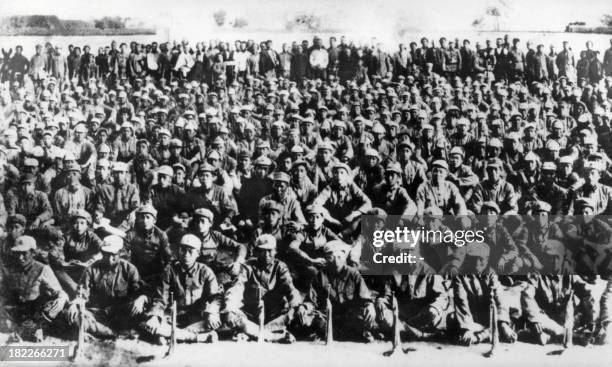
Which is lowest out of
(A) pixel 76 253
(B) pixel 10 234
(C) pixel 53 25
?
(A) pixel 76 253

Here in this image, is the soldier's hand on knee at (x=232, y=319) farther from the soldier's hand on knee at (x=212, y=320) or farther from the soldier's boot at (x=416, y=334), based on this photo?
the soldier's boot at (x=416, y=334)

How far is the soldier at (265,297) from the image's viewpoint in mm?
3760

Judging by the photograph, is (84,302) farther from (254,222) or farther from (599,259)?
(599,259)

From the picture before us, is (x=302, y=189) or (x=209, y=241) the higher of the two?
(x=302, y=189)

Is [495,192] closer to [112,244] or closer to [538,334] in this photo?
[538,334]

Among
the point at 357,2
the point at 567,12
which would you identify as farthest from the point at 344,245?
the point at 567,12

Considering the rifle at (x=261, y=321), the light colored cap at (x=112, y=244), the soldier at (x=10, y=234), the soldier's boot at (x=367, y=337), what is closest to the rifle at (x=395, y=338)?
the soldier's boot at (x=367, y=337)

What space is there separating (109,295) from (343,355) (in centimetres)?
190

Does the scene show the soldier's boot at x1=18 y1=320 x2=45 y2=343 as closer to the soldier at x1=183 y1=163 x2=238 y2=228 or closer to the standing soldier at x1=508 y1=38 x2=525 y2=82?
the soldier at x1=183 y1=163 x2=238 y2=228

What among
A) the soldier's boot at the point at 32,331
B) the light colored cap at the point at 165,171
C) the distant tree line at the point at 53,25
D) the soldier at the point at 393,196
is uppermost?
the distant tree line at the point at 53,25

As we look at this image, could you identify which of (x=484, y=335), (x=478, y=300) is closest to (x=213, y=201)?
(x=478, y=300)

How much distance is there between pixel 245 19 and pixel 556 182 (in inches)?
116

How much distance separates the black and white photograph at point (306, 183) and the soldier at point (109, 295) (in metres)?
0.02

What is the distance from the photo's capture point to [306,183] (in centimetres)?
→ 394
